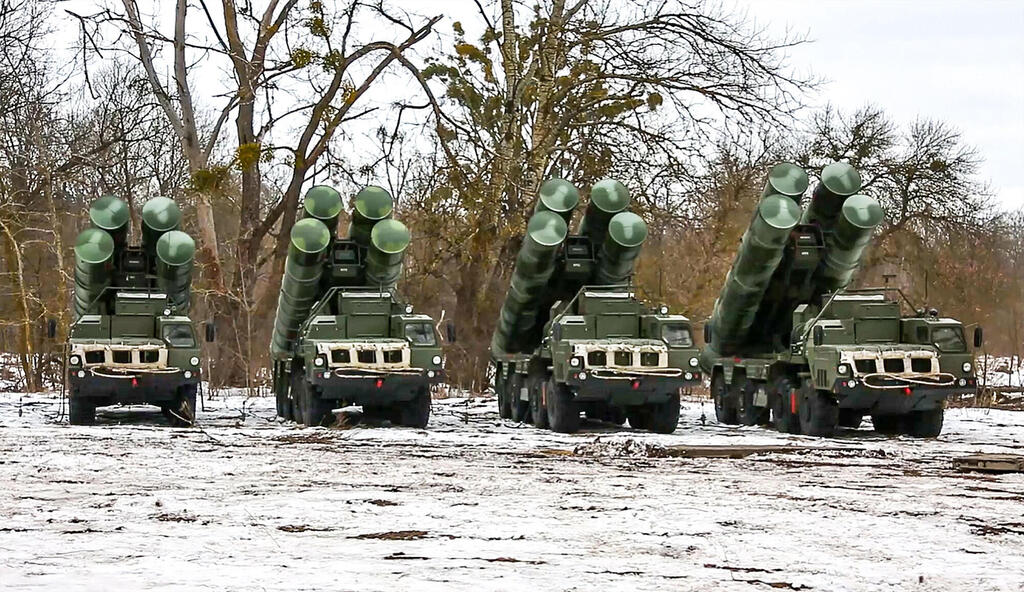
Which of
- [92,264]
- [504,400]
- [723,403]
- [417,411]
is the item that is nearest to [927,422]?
[723,403]

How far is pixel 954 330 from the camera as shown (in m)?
20.0

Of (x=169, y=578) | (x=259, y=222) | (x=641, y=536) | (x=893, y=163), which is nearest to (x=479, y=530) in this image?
(x=641, y=536)

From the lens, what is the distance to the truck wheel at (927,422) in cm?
2029

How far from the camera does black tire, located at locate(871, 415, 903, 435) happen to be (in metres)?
21.2

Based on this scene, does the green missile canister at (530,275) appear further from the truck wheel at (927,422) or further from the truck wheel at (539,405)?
the truck wheel at (927,422)

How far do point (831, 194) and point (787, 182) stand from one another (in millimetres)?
759

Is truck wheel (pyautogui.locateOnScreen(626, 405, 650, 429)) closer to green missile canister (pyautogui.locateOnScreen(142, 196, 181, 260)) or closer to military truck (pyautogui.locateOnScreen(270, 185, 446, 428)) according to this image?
military truck (pyautogui.locateOnScreen(270, 185, 446, 428))

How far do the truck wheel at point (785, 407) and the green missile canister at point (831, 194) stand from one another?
2.48 meters

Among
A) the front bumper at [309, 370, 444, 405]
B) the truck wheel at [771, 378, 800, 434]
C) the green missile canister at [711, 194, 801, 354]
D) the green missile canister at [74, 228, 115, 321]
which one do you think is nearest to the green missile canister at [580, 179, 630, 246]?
the green missile canister at [711, 194, 801, 354]

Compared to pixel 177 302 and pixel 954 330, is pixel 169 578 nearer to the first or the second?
pixel 954 330

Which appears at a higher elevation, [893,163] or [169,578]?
[893,163]

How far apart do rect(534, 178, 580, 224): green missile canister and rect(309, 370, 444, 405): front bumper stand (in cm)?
391

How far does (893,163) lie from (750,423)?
47.9 feet

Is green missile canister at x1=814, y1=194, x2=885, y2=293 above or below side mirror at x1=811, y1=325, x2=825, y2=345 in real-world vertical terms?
above
